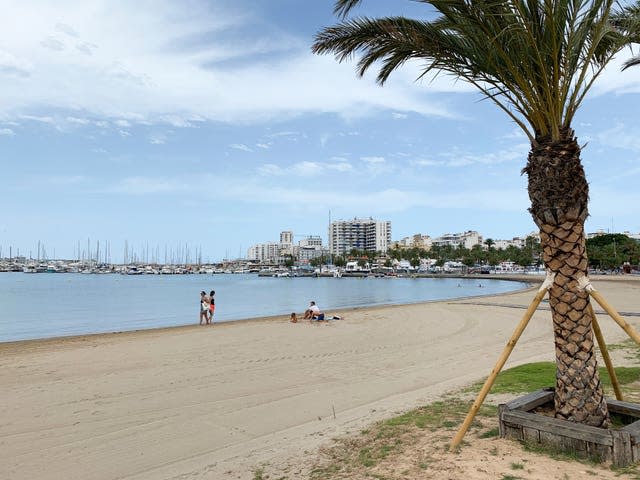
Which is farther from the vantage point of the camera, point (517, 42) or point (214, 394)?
point (214, 394)

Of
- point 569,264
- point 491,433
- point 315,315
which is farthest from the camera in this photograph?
point 315,315

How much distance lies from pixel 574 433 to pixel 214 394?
20.2ft

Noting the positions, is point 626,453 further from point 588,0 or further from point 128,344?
point 128,344

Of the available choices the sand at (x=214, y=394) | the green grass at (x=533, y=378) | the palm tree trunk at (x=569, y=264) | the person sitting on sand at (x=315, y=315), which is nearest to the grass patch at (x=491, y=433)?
the palm tree trunk at (x=569, y=264)

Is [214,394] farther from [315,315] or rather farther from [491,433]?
[315,315]

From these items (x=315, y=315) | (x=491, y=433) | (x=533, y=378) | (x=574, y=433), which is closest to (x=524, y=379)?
(x=533, y=378)

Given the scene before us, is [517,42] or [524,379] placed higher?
[517,42]

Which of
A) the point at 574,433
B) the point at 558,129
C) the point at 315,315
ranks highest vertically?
the point at 558,129

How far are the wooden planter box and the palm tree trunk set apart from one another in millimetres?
320

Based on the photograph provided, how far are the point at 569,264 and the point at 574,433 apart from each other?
1607 millimetres

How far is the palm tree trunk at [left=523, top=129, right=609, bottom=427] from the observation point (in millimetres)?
4781

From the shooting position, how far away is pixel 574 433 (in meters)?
4.56

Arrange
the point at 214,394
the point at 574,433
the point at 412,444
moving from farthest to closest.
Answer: the point at 214,394 < the point at 412,444 < the point at 574,433

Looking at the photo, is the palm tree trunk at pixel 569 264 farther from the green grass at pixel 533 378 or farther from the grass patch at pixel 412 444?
the green grass at pixel 533 378
